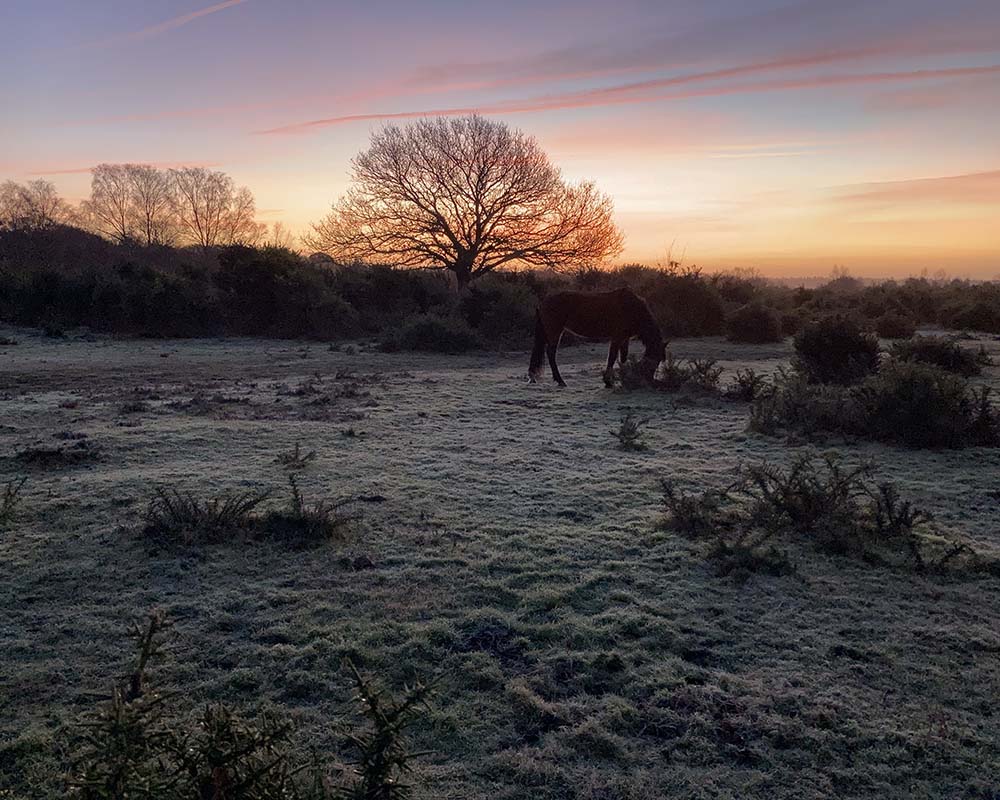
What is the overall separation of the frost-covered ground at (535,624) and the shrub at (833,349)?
3.76 metres

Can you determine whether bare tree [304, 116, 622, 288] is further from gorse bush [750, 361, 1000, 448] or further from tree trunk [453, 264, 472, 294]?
gorse bush [750, 361, 1000, 448]

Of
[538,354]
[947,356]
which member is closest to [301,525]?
[538,354]

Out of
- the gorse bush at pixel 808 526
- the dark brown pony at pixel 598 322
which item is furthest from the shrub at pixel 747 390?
the gorse bush at pixel 808 526

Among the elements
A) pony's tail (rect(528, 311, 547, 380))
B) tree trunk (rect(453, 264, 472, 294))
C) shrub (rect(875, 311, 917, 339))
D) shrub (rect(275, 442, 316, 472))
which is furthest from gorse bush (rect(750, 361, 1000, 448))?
tree trunk (rect(453, 264, 472, 294))

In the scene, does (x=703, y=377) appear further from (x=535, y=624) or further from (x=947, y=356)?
(x=535, y=624)

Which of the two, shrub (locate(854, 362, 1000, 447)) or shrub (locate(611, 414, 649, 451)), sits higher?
shrub (locate(854, 362, 1000, 447))

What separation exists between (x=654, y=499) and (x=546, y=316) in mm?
6246

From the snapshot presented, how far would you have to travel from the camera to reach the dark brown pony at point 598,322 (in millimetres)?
10141

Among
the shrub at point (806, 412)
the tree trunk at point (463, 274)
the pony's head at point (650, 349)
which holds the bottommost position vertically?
the shrub at point (806, 412)

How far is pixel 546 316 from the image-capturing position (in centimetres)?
1065

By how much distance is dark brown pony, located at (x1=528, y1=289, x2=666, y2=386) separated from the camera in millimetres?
10141

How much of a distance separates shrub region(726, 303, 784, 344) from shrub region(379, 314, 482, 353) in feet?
23.0

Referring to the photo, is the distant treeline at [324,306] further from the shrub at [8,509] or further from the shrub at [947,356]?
the shrub at [8,509]

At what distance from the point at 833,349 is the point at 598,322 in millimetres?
3586
